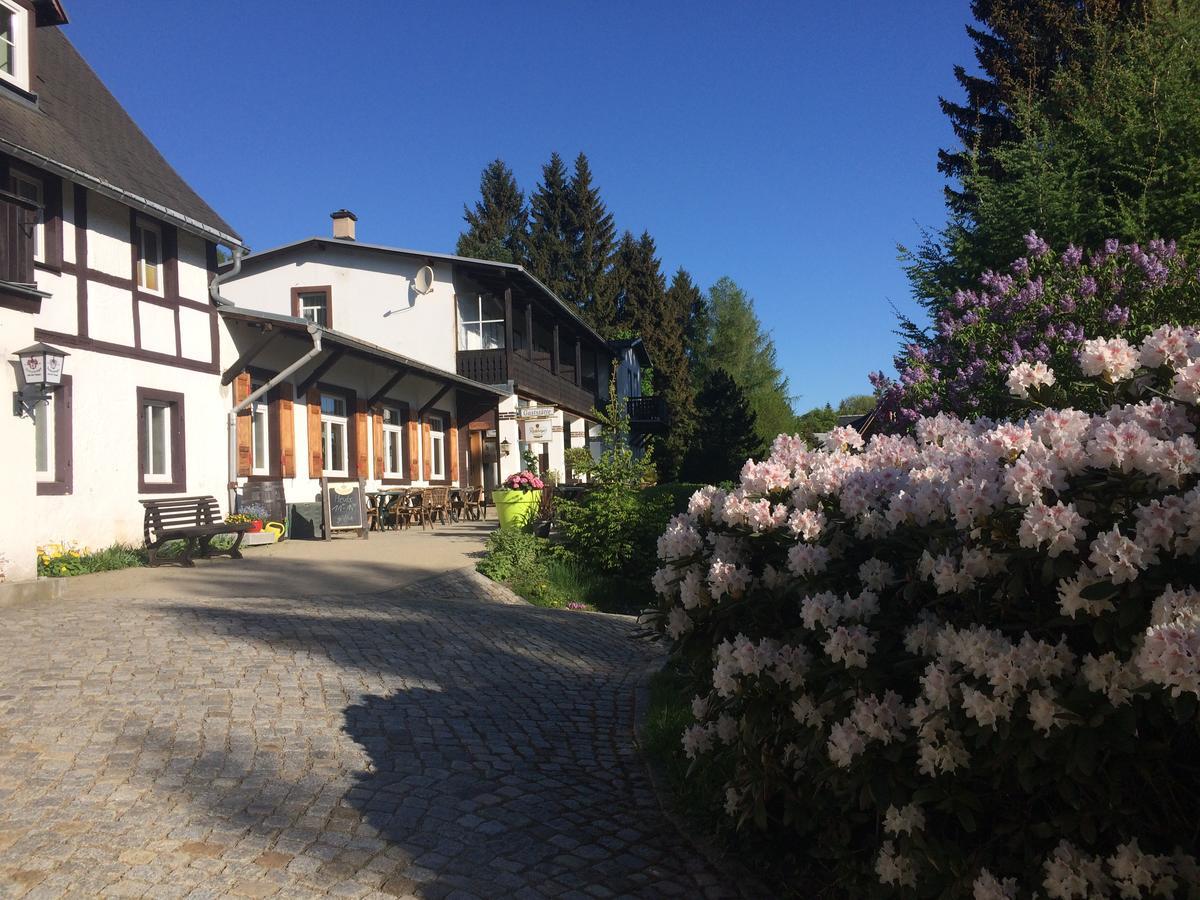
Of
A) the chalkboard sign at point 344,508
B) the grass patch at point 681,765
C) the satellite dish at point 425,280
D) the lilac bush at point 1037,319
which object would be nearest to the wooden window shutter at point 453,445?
the satellite dish at point 425,280

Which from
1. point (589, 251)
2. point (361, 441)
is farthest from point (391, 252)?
point (589, 251)

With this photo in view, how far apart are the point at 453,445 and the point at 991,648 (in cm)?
2352

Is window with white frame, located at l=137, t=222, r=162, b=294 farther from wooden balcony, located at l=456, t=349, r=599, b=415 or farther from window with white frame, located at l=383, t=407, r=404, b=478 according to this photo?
wooden balcony, located at l=456, t=349, r=599, b=415

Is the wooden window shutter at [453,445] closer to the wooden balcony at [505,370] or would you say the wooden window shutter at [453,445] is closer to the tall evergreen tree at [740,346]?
the wooden balcony at [505,370]

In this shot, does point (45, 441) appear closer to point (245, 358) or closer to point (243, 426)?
point (245, 358)

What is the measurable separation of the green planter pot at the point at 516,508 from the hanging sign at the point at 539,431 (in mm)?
6587

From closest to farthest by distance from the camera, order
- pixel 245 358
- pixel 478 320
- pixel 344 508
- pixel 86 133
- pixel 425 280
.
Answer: pixel 86 133
pixel 245 358
pixel 344 508
pixel 425 280
pixel 478 320

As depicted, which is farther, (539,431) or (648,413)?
(648,413)

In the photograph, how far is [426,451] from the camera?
23.4 m

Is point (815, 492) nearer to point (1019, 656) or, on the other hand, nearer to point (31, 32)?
point (1019, 656)

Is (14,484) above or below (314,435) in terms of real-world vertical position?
below

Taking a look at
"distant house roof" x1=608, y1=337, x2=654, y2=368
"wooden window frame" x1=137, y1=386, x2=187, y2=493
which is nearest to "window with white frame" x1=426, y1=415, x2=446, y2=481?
"wooden window frame" x1=137, y1=386, x2=187, y2=493

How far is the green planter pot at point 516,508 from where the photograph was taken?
13.9 meters

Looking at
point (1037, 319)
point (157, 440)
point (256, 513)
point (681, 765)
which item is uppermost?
point (1037, 319)
